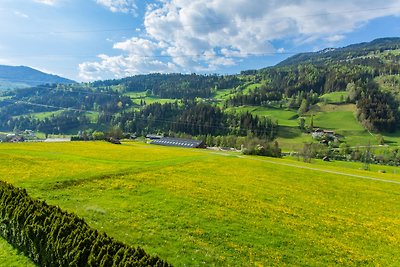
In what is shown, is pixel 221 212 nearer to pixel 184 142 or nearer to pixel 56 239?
pixel 56 239

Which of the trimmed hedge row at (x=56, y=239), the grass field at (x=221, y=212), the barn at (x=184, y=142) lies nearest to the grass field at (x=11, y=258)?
the trimmed hedge row at (x=56, y=239)

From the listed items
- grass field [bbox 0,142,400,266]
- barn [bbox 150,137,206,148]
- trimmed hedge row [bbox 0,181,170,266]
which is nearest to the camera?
trimmed hedge row [bbox 0,181,170,266]

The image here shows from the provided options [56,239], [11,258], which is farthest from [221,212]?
[11,258]

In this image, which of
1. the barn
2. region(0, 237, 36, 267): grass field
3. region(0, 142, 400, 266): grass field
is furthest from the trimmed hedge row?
the barn

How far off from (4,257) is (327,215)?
28882 mm

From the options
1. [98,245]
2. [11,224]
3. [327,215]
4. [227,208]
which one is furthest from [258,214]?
[11,224]

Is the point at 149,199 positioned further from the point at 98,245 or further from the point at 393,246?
the point at 393,246

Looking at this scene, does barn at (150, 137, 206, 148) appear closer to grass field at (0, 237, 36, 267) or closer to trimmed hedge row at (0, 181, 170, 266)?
trimmed hedge row at (0, 181, 170, 266)

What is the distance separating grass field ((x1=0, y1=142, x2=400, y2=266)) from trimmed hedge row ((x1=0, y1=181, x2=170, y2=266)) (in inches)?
188

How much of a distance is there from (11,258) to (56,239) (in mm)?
4392

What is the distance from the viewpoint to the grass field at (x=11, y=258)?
17.7 m

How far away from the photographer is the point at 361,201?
41.3 m

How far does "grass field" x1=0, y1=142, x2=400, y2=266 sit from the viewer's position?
21.7m

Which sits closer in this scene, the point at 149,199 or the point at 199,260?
the point at 199,260
